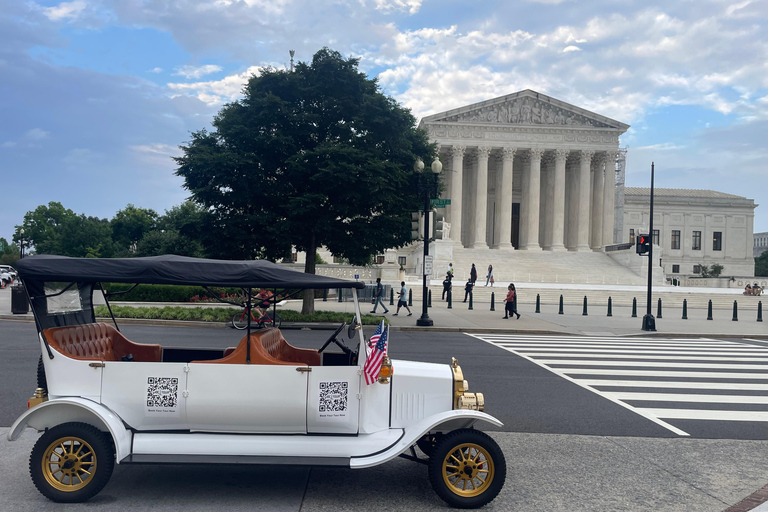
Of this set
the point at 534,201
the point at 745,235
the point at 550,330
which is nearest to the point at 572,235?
the point at 534,201

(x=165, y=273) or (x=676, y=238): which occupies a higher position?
(x=676, y=238)

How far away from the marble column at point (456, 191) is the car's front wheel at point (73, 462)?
6167cm

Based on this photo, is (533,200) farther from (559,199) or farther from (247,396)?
(247,396)

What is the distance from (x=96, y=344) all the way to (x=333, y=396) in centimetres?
252

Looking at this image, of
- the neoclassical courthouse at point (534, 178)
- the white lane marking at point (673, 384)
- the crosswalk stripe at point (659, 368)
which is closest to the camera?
the crosswalk stripe at point (659, 368)

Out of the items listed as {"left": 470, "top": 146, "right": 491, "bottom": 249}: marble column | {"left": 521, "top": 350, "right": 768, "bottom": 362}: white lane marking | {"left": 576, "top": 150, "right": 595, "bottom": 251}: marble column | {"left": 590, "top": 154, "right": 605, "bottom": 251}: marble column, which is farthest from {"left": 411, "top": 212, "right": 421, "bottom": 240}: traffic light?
{"left": 590, "top": 154, "right": 605, "bottom": 251}: marble column

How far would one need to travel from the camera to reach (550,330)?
21109mm

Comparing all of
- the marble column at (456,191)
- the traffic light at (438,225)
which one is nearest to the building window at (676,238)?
the marble column at (456,191)

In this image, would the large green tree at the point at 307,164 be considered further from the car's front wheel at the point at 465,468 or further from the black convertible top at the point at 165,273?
the car's front wheel at the point at 465,468

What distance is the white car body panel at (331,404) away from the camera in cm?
518

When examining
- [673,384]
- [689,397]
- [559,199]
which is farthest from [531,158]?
[689,397]

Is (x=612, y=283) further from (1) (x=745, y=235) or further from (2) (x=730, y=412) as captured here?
(1) (x=745, y=235)

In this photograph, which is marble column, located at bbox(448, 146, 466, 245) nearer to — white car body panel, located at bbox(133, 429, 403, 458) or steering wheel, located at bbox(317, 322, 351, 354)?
steering wheel, located at bbox(317, 322, 351, 354)

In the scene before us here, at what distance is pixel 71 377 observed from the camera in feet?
17.1
